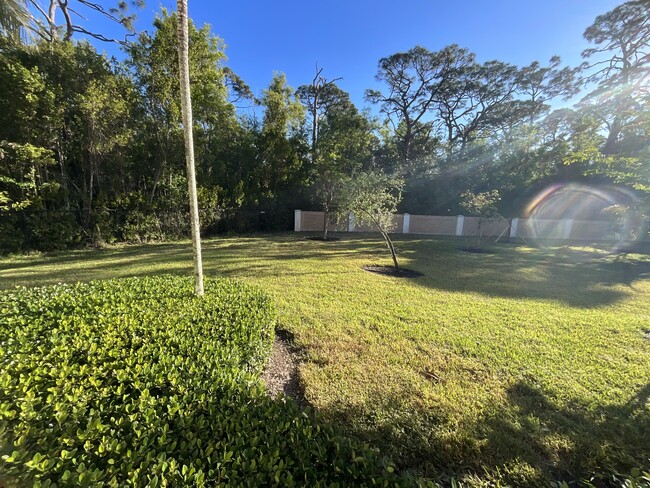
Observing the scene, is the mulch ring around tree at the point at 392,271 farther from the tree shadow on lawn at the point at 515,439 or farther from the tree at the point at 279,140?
the tree at the point at 279,140

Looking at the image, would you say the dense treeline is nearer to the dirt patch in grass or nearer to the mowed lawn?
the mowed lawn

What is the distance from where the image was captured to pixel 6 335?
1.81m

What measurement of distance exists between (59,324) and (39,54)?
9.01 metres

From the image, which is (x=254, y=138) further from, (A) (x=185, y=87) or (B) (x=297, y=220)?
(A) (x=185, y=87)

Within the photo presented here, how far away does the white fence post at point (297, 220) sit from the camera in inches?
607

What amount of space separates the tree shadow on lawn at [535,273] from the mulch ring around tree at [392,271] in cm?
31

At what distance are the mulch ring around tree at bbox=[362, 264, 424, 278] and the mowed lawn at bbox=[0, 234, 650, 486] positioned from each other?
0.37 m

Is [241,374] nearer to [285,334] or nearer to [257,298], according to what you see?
[257,298]

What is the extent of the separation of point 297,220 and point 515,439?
14.1 meters

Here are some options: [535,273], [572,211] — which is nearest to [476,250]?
[535,273]

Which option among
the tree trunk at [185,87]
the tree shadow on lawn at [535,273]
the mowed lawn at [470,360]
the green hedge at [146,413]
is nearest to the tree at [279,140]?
the tree shadow on lawn at [535,273]

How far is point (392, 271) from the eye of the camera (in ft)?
22.6

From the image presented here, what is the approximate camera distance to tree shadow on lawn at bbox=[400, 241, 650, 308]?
5.48 m

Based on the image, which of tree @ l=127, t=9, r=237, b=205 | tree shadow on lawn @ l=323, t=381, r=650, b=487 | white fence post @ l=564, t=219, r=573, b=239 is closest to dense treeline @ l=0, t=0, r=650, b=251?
tree @ l=127, t=9, r=237, b=205
